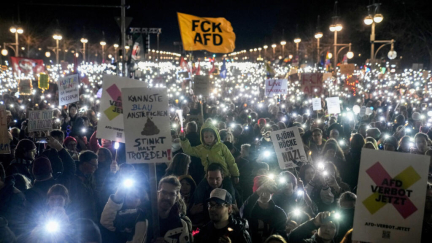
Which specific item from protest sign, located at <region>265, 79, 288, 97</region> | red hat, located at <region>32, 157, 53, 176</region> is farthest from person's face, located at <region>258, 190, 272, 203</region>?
protest sign, located at <region>265, 79, 288, 97</region>

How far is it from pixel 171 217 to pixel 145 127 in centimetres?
102

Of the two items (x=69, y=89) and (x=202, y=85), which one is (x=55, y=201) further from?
(x=202, y=85)

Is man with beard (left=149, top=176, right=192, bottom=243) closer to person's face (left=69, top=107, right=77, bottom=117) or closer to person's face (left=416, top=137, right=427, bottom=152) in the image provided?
person's face (left=416, top=137, right=427, bottom=152)

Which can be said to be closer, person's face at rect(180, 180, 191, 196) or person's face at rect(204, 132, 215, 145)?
person's face at rect(180, 180, 191, 196)

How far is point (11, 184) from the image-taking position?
538cm

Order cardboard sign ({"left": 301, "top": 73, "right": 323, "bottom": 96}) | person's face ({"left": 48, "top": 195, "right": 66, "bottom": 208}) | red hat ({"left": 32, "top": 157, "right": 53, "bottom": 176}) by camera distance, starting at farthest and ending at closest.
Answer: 1. cardboard sign ({"left": 301, "top": 73, "right": 323, "bottom": 96})
2. red hat ({"left": 32, "top": 157, "right": 53, "bottom": 176})
3. person's face ({"left": 48, "top": 195, "right": 66, "bottom": 208})

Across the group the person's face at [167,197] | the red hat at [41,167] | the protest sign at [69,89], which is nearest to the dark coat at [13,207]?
the red hat at [41,167]

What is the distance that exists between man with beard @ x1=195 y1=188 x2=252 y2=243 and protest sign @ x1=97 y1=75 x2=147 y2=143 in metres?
2.23

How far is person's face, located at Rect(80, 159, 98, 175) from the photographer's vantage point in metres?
6.70

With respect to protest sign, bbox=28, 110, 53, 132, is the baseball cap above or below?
below

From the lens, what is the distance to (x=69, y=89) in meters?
13.1

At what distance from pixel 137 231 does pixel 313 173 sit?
10.9ft

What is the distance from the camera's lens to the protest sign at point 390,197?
417 centimetres

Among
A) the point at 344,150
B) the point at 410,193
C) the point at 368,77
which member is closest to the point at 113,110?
the point at 410,193
